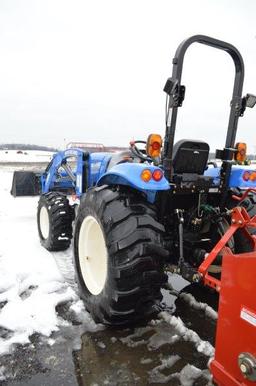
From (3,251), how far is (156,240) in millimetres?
2962

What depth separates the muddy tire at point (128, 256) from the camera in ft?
8.80

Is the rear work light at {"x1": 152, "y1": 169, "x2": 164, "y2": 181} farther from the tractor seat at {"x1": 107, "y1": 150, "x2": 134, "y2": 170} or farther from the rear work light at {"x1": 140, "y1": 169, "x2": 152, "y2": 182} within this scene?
the tractor seat at {"x1": 107, "y1": 150, "x2": 134, "y2": 170}

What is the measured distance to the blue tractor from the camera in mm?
2719

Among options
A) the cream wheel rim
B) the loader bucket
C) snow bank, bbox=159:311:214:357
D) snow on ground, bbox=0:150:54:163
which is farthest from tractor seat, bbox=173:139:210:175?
snow on ground, bbox=0:150:54:163

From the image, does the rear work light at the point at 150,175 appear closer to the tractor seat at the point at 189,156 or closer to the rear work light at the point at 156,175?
the rear work light at the point at 156,175

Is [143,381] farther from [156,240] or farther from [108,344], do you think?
[156,240]

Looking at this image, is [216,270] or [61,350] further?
[216,270]

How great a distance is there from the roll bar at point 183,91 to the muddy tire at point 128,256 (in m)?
0.55

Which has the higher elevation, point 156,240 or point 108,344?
point 156,240

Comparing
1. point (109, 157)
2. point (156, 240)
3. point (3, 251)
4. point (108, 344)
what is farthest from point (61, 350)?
point (109, 157)

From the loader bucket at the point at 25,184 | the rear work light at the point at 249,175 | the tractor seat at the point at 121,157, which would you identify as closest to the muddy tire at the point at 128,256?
the rear work light at the point at 249,175

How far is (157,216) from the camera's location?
10.4 feet

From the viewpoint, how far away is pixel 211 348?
274 cm

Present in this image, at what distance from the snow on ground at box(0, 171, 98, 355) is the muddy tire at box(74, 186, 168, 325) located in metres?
0.51
